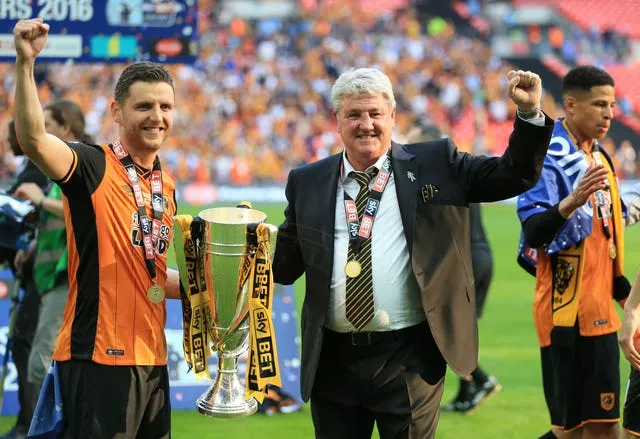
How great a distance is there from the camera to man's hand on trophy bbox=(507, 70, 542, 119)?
3.64 meters

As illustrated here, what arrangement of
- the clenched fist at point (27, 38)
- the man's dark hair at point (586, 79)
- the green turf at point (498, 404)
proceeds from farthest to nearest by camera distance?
the green turf at point (498, 404)
the man's dark hair at point (586, 79)
the clenched fist at point (27, 38)

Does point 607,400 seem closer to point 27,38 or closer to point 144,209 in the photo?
point 144,209

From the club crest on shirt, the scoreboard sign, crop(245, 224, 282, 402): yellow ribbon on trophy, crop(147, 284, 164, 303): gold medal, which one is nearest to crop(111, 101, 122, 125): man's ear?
crop(147, 284, 164, 303): gold medal

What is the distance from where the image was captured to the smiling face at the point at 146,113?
376 centimetres

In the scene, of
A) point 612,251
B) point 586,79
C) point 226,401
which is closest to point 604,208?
point 612,251

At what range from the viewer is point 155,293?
12.3 ft

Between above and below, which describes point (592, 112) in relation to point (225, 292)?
above

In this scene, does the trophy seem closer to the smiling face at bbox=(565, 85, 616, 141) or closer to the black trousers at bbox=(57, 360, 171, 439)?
the black trousers at bbox=(57, 360, 171, 439)

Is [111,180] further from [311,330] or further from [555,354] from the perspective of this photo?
[555,354]

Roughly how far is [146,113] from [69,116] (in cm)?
231

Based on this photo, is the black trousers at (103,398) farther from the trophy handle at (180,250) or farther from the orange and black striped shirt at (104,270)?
the trophy handle at (180,250)

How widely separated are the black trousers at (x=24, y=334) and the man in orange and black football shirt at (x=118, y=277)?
8.29ft

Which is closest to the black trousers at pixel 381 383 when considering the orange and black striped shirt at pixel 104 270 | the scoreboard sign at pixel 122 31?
the orange and black striped shirt at pixel 104 270

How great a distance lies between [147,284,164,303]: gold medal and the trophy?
0.31 ft
